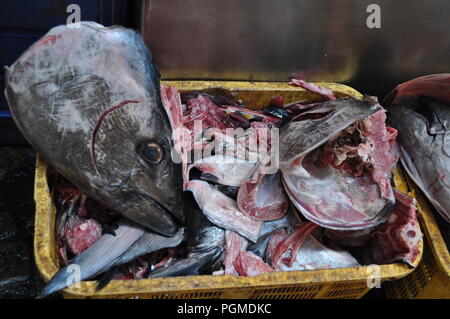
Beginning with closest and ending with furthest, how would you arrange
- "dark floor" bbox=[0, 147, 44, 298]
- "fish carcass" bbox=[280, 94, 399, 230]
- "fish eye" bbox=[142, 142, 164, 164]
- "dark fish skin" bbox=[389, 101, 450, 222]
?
"fish eye" bbox=[142, 142, 164, 164] → "fish carcass" bbox=[280, 94, 399, 230] → "dark fish skin" bbox=[389, 101, 450, 222] → "dark floor" bbox=[0, 147, 44, 298]

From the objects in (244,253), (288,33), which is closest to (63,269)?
(244,253)

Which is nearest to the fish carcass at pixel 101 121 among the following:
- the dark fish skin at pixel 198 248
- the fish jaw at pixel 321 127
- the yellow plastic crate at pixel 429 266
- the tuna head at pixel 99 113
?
the tuna head at pixel 99 113

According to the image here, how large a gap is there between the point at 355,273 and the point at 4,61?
7.33ft

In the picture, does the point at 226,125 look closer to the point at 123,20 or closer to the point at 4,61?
the point at 123,20

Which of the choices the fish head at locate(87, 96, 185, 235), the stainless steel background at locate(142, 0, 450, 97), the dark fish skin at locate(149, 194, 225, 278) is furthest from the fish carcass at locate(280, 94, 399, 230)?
the stainless steel background at locate(142, 0, 450, 97)

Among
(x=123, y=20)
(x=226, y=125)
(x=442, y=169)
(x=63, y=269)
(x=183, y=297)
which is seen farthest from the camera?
(x=123, y=20)

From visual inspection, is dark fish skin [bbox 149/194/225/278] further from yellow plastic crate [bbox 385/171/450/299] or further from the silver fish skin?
yellow plastic crate [bbox 385/171/450/299]

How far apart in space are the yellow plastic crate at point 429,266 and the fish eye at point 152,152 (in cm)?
135

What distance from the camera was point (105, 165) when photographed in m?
1.99

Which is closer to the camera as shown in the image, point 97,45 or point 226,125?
point 97,45

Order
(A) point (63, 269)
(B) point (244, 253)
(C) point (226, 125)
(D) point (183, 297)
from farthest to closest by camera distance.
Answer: (C) point (226, 125)
(B) point (244, 253)
(D) point (183, 297)
(A) point (63, 269)

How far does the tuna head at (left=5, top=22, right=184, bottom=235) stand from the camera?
194 cm

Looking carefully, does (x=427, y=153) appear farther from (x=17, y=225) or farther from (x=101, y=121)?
(x=17, y=225)

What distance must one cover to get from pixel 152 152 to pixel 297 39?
1.35m
